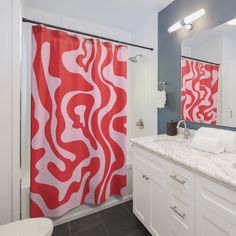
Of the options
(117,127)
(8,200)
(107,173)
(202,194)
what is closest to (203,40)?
(117,127)

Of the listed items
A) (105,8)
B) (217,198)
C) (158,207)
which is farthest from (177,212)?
(105,8)

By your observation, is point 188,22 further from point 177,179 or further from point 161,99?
point 177,179

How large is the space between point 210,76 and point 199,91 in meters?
0.18

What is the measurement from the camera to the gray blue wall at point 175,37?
1.43 m

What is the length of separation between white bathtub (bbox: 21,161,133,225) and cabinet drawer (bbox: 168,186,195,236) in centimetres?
92

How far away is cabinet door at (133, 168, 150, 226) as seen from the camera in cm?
140

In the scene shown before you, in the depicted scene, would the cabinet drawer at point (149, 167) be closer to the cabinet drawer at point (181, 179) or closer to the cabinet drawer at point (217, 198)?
the cabinet drawer at point (181, 179)

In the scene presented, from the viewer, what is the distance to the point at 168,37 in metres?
1.87

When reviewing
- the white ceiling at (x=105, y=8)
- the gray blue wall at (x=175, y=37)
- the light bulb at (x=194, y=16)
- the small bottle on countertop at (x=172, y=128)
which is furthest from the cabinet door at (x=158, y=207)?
the white ceiling at (x=105, y=8)

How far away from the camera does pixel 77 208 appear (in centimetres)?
173

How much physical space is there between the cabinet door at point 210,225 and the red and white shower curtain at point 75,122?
1.08 meters

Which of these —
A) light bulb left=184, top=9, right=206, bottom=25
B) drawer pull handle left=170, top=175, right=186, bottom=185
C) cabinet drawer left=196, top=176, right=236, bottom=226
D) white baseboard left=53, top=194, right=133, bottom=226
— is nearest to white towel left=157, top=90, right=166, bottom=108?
light bulb left=184, top=9, right=206, bottom=25

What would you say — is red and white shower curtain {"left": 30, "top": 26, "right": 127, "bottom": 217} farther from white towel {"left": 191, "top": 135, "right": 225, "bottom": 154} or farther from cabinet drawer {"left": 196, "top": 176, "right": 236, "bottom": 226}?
cabinet drawer {"left": 196, "top": 176, "right": 236, "bottom": 226}

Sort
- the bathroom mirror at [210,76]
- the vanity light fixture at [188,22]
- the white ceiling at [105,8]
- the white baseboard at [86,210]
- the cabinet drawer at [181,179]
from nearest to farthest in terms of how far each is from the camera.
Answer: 1. the cabinet drawer at [181,179]
2. the bathroom mirror at [210,76]
3. the vanity light fixture at [188,22]
4. the white baseboard at [86,210]
5. the white ceiling at [105,8]
